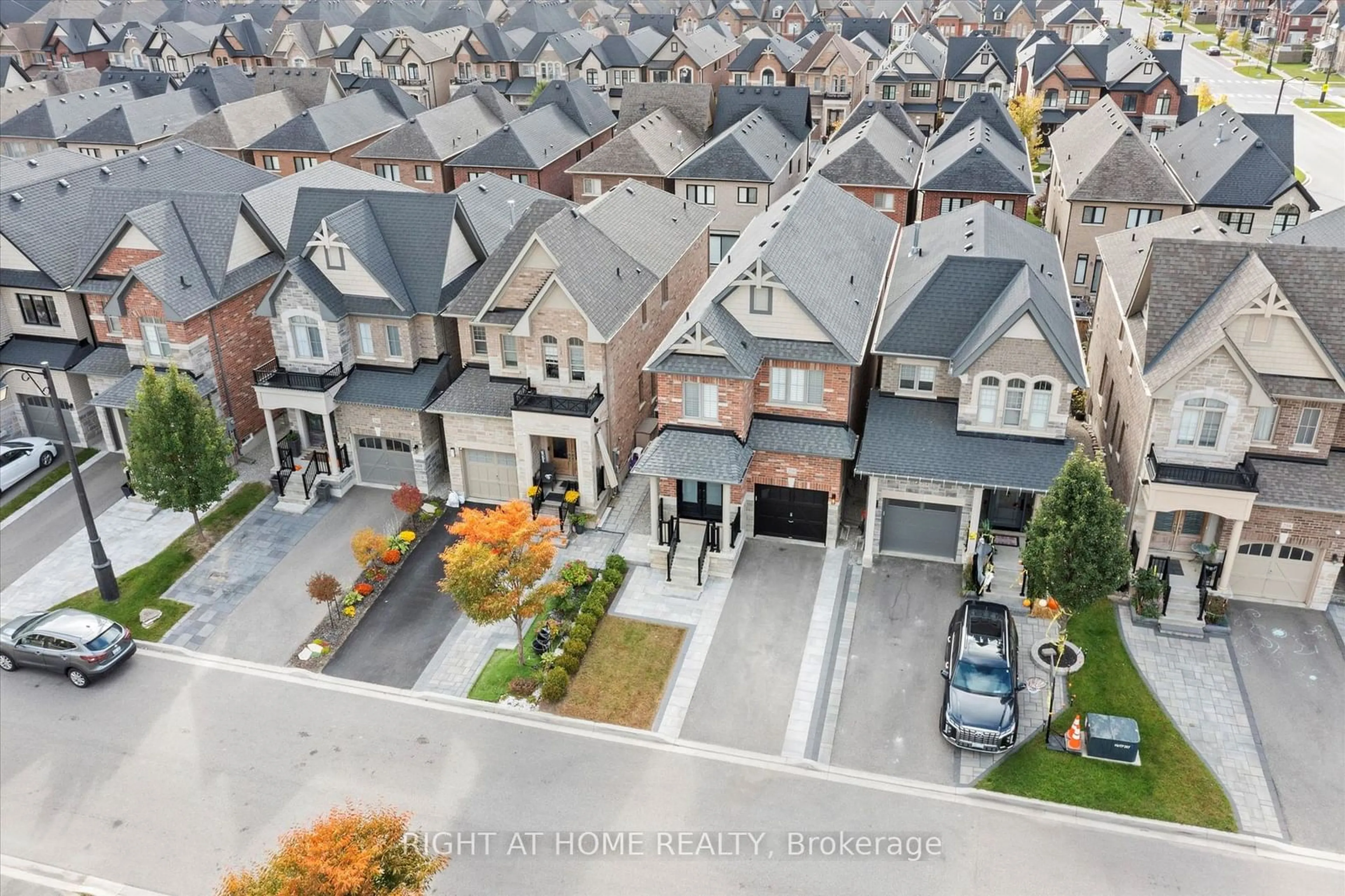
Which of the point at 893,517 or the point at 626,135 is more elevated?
the point at 626,135

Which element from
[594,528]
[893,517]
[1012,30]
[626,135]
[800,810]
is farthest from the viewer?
[1012,30]

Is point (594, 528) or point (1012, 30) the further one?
point (1012, 30)

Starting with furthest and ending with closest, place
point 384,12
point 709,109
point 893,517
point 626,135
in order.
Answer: point 384,12
point 709,109
point 626,135
point 893,517

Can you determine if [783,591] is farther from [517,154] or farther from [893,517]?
[517,154]

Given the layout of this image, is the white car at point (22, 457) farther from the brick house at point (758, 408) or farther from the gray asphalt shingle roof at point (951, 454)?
the gray asphalt shingle roof at point (951, 454)

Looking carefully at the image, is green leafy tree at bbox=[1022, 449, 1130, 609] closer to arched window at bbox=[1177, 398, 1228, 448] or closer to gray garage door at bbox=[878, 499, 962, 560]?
arched window at bbox=[1177, 398, 1228, 448]

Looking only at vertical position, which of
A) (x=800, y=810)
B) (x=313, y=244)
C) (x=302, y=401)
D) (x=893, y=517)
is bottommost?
(x=800, y=810)

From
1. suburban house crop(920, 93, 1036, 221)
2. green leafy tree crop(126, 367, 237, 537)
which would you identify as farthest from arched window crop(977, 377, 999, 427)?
green leafy tree crop(126, 367, 237, 537)

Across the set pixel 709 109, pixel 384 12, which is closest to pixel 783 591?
pixel 709 109
